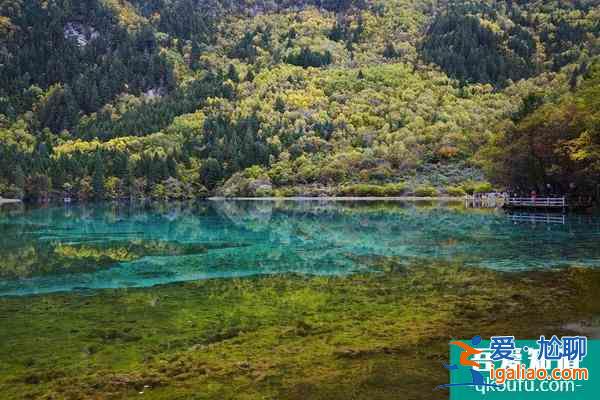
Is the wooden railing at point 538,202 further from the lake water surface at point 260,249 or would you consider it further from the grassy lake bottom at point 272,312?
the grassy lake bottom at point 272,312

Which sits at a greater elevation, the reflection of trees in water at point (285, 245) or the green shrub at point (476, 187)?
the green shrub at point (476, 187)

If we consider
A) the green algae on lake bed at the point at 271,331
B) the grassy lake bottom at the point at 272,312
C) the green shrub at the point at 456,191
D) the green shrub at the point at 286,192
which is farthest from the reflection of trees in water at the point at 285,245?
the green shrub at the point at 286,192

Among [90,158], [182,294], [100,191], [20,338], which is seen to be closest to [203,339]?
[20,338]

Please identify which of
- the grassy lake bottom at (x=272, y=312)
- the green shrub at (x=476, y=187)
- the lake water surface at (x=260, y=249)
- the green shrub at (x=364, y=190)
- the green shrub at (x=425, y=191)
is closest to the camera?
the grassy lake bottom at (x=272, y=312)

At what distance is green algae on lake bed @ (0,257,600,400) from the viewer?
9758 millimetres

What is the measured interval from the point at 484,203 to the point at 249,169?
2836 inches

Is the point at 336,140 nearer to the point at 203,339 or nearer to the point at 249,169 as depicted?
the point at 249,169

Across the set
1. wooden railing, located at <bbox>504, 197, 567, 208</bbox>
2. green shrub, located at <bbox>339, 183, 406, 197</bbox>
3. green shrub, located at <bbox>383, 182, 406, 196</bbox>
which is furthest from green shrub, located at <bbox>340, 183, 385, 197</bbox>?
wooden railing, located at <bbox>504, 197, 567, 208</bbox>

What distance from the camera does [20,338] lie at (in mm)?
12984

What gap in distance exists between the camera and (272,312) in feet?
50.2

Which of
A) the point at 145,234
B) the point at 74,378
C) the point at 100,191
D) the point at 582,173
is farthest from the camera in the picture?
the point at 100,191

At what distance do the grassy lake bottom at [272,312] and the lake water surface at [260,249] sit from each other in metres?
0.17

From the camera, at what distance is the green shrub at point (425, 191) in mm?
112463

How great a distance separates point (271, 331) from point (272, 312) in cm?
206
